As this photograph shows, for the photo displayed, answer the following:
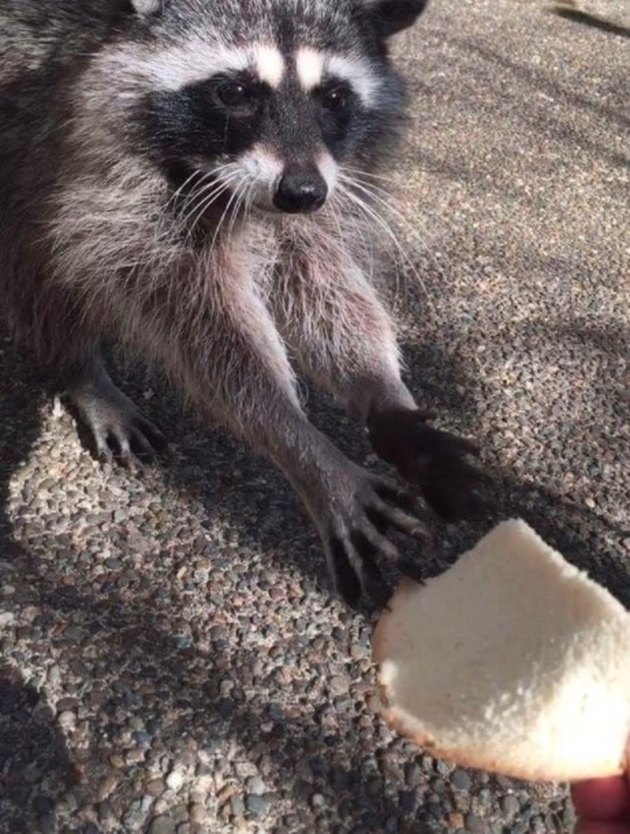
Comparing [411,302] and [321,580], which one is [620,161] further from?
[321,580]

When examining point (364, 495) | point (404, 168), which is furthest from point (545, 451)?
point (404, 168)

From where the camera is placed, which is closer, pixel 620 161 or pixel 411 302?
pixel 411 302

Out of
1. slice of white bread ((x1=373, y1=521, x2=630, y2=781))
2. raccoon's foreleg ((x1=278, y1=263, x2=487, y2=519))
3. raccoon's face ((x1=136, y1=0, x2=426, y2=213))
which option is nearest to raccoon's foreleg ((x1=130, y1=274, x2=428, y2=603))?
raccoon's foreleg ((x1=278, y1=263, x2=487, y2=519))

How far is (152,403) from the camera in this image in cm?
325

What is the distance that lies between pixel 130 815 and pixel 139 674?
360 mm

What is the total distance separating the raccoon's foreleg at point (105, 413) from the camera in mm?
2934

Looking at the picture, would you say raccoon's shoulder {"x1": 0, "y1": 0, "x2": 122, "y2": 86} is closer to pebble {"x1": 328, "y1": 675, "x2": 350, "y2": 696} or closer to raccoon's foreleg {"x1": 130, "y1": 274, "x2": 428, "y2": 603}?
raccoon's foreleg {"x1": 130, "y1": 274, "x2": 428, "y2": 603}

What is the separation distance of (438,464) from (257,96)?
3.29 ft

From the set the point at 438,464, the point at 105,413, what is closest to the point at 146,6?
the point at 105,413

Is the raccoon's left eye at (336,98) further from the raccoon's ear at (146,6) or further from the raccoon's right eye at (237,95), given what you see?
the raccoon's ear at (146,6)

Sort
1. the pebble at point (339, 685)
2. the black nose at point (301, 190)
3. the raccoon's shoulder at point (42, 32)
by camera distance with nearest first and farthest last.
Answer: the black nose at point (301, 190), the pebble at point (339, 685), the raccoon's shoulder at point (42, 32)

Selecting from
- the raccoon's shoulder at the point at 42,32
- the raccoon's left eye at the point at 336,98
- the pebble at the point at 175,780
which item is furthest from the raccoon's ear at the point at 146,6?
the pebble at the point at 175,780

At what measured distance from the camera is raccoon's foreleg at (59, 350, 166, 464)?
2.93 metres

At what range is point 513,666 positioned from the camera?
1586 millimetres
